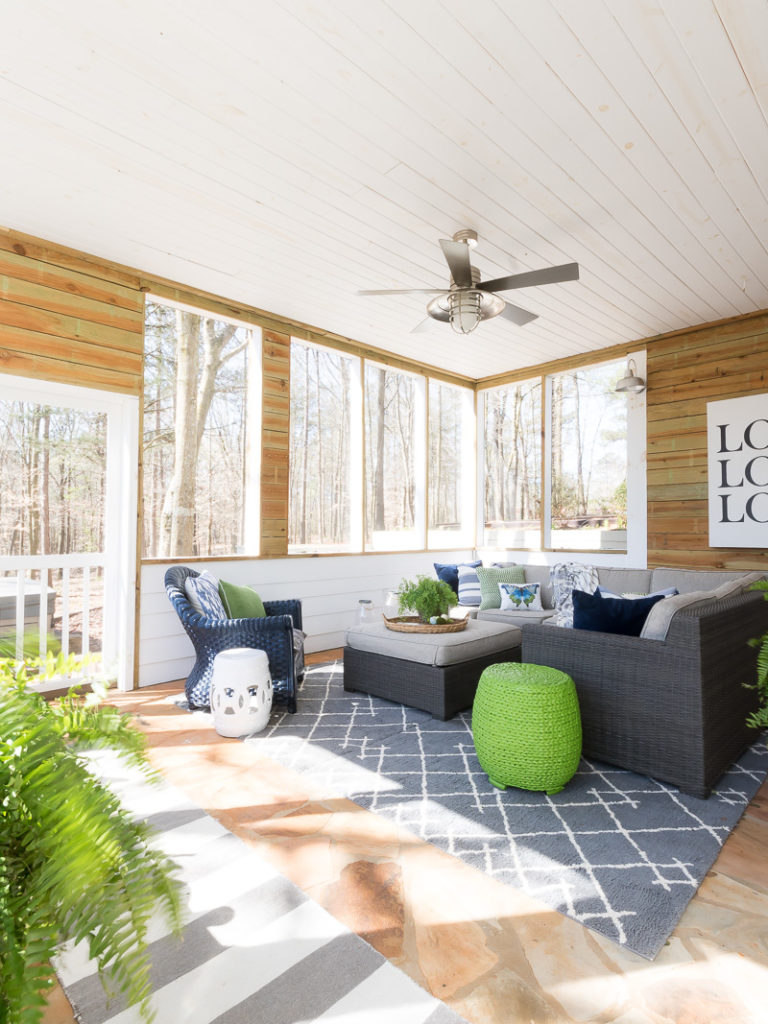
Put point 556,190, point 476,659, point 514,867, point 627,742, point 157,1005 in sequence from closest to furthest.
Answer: point 157,1005
point 514,867
point 627,742
point 556,190
point 476,659

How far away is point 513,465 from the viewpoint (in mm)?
6398

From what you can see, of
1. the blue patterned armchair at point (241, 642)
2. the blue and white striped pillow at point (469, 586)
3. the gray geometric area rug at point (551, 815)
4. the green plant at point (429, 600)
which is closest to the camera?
the gray geometric area rug at point (551, 815)

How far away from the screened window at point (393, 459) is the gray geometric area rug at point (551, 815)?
2.83 meters

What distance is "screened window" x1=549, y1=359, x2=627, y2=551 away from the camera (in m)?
5.50

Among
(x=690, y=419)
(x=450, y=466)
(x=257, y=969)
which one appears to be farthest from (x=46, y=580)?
(x=690, y=419)

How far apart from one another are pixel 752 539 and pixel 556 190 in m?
3.26

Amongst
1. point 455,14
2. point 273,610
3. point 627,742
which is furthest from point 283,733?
point 455,14

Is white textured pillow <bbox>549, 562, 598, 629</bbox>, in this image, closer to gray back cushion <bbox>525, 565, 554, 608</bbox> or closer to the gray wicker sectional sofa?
gray back cushion <bbox>525, 565, 554, 608</bbox>

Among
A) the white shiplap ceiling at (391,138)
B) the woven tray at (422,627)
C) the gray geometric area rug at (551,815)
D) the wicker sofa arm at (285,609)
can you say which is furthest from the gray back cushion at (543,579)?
the white shiplap ceiling at (391,138)

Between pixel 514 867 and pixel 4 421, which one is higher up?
pixel 4 421

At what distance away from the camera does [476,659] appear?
11.3ft

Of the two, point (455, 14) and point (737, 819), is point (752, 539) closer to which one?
point (737, 819)

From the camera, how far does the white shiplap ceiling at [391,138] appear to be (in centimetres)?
202

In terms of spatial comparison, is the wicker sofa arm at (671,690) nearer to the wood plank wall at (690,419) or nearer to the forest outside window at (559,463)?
the wood plank wall at (690,419)
